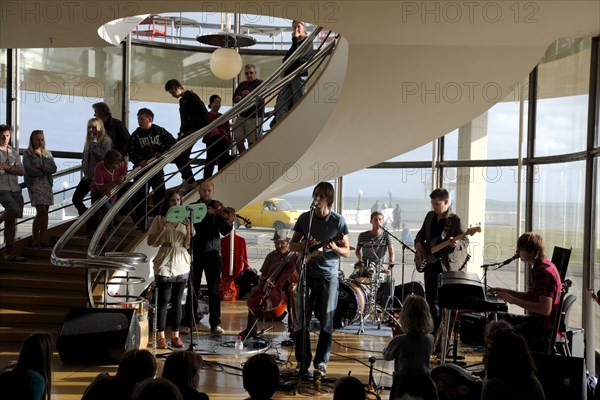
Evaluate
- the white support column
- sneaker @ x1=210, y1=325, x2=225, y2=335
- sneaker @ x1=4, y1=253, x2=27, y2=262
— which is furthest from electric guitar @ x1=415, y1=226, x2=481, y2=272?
sneaker @ x1=4, y1=253, x2=27, y2=262

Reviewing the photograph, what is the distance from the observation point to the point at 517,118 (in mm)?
10242

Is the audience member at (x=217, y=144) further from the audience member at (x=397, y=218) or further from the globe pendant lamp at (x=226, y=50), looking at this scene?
the audience member at (x=397, y=218)

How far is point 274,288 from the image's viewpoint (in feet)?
23.8

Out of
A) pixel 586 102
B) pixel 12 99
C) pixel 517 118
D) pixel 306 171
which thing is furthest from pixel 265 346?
pixel 12 99

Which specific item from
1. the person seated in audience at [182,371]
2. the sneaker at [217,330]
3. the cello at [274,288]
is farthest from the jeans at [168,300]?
the person seated in audience at [182,371]

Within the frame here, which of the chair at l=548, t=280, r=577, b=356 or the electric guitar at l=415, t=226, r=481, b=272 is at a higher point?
the electric guitar at l=415, t=226, r=481, b=272

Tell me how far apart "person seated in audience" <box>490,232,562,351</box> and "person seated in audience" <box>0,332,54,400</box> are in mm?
3252

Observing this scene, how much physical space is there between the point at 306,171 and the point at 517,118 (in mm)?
3222

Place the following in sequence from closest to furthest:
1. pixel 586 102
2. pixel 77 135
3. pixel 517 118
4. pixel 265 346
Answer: pixel 265 346 < pixel 586 102 < pixel 517 118 < pixel 77 135

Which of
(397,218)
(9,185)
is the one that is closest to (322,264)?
(9,185)

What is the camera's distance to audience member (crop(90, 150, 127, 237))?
7797 mm

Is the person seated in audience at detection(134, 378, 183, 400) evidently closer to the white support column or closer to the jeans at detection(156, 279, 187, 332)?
the jeans at detection(156, 279, 187, 332)

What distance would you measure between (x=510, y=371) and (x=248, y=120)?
20.5ft

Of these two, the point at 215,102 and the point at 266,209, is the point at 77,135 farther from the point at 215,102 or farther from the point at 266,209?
the point at 266,209
